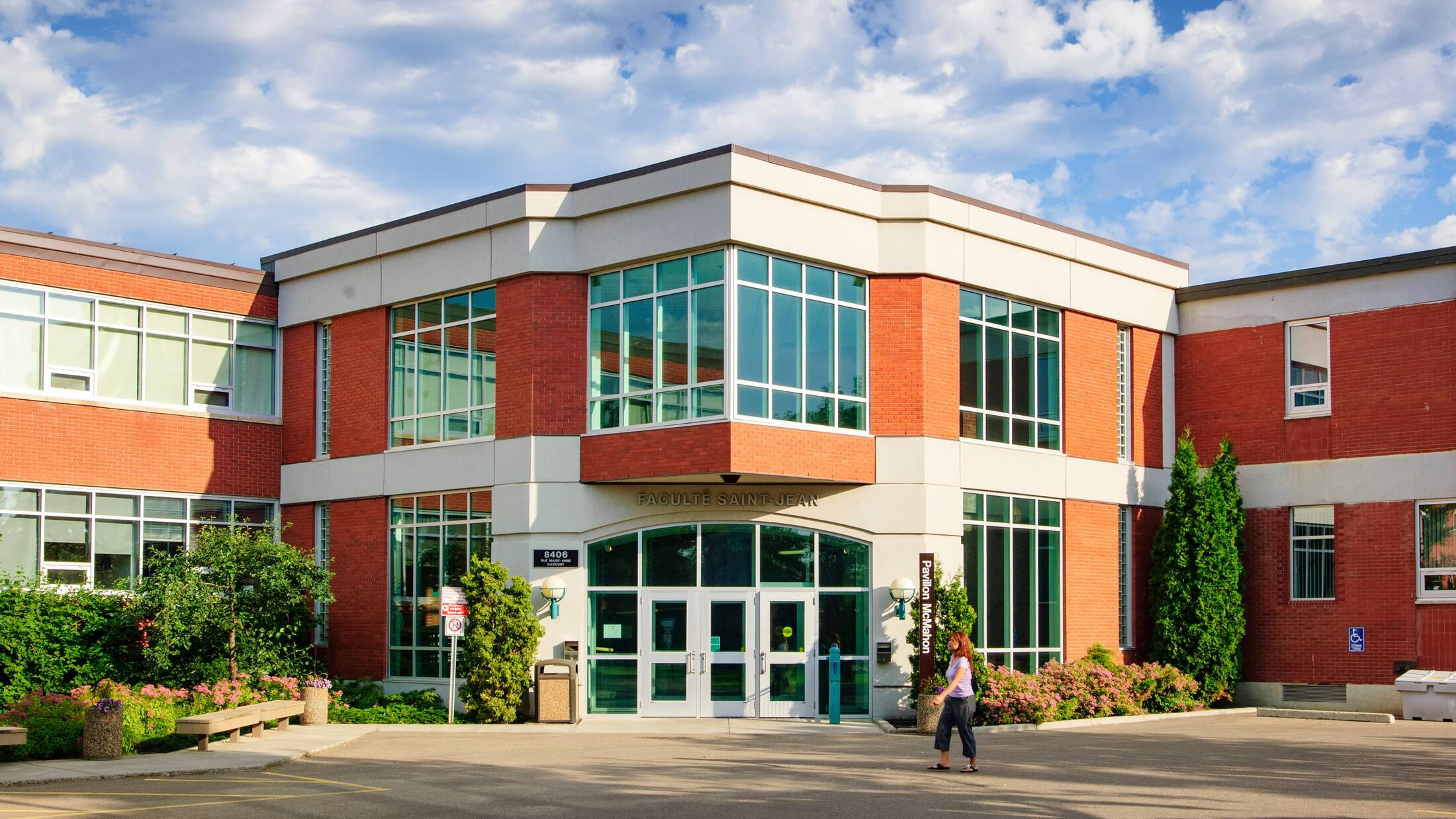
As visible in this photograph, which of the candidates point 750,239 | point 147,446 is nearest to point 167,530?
point 147,446

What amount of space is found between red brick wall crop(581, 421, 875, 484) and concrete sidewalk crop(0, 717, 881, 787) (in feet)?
12.6

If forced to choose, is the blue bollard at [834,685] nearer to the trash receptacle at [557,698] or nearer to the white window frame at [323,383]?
the trash receptacle at [557,698]

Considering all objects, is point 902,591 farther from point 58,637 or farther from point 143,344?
point 143,344

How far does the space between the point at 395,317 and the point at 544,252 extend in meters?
3.98

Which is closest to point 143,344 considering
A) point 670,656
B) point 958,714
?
point 670,656

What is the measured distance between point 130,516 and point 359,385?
461 centimetres

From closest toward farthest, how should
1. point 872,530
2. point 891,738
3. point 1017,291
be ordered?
1. point 891,738
2. point 872,530
3. point 1017,291

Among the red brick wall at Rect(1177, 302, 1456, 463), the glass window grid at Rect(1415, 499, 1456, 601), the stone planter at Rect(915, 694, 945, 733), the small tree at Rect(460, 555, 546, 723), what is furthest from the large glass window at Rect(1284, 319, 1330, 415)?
the small tree at Rect(460, 555, 546, 723)

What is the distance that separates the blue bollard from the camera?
2239cm

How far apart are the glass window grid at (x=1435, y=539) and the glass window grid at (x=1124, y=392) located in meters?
5.17

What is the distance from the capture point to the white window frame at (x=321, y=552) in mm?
26922

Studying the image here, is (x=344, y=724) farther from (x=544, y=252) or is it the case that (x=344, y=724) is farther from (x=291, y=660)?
(x=544, y=252)

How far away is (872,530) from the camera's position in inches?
939

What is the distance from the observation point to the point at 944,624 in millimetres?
23109
